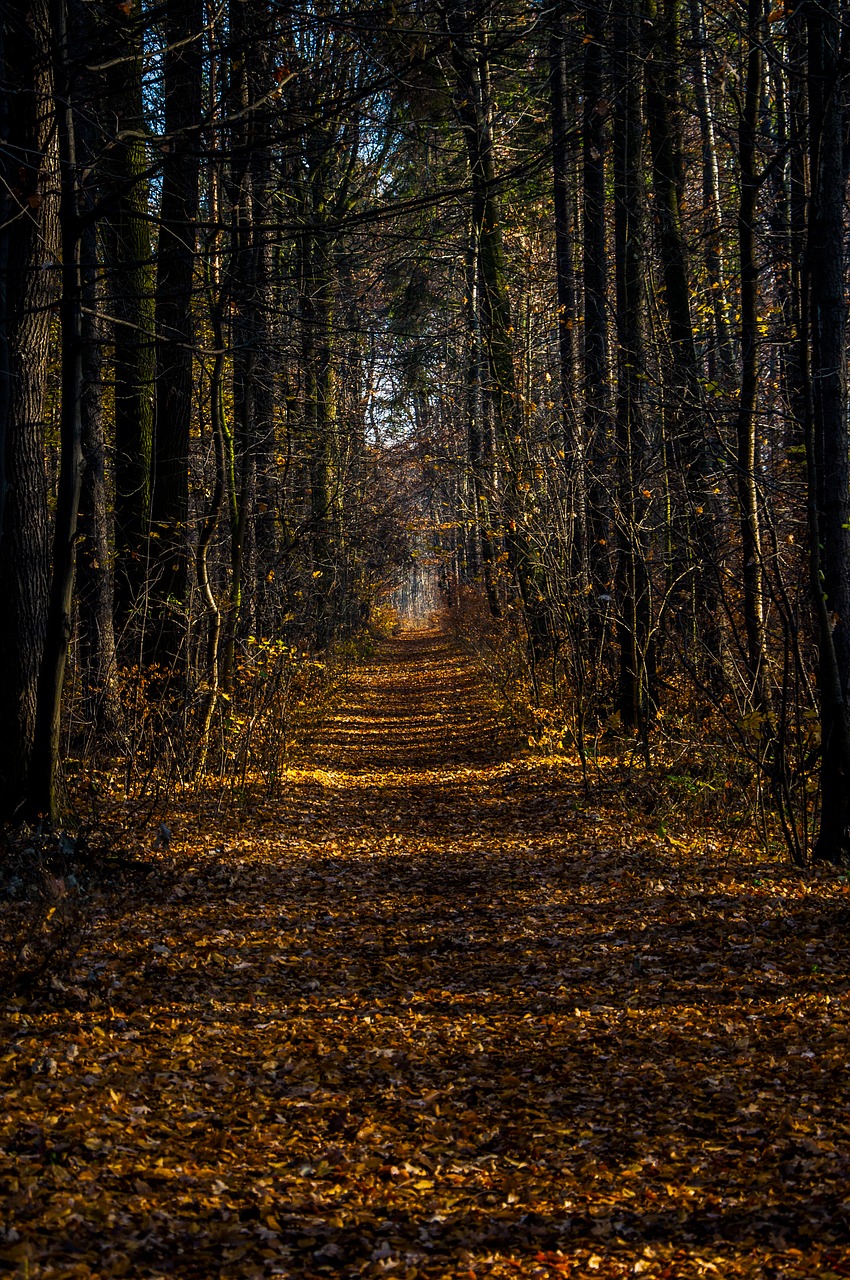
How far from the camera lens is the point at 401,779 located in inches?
495

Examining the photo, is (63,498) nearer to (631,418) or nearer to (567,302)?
(631,418)

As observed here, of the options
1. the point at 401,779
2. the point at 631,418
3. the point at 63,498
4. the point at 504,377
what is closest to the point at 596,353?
the point at 631,418

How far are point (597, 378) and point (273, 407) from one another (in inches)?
187

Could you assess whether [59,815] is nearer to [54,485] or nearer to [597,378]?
[54,485]

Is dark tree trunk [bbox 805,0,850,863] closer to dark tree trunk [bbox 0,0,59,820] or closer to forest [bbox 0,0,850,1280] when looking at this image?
forest [bbox 0,0,850,1280]

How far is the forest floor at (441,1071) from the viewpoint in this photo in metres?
3.47

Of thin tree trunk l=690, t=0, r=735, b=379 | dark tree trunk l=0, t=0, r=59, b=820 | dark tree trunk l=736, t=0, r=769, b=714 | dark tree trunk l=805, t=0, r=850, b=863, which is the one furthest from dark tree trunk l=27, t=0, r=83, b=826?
dark tree trunk l=805, t=0, r=850, b=863

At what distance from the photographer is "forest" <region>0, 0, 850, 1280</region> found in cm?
384

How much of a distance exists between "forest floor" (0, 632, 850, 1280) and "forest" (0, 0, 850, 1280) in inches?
0.9

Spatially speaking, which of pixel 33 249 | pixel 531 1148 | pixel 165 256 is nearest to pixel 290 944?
pixel 531 1148

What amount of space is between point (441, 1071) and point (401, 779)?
25.2 ft

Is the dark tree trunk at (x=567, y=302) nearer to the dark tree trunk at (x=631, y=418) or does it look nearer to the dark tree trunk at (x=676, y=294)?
the dark tree trunk at (x=631, y=418)

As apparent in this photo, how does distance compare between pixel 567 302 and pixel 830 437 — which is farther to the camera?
pixel 567 302

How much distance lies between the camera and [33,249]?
23.9 ft
